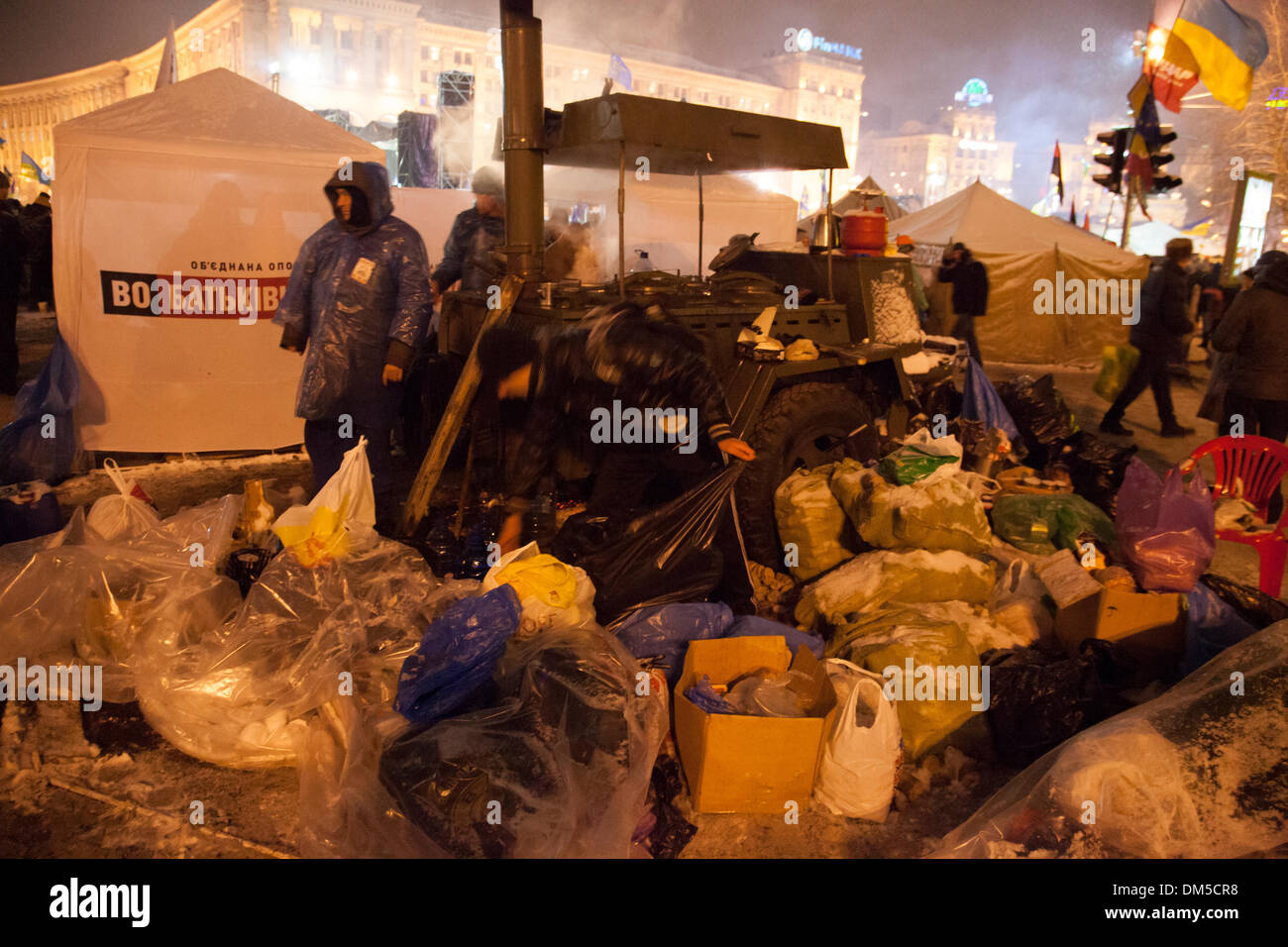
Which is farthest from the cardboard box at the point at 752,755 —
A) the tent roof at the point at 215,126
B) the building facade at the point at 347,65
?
the building facade at the point at 347,65

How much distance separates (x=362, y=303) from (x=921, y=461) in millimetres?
3021

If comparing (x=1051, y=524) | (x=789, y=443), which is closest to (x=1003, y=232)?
(x=1051, y=524)

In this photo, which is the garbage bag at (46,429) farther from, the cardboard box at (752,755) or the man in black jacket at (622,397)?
the cardboard box at (752,755)

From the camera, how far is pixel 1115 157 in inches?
463

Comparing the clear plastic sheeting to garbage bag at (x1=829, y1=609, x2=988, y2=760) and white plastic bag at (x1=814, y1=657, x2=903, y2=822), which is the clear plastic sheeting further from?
garbage bag at (x1=829, y1=609, x2=988, y2=760)

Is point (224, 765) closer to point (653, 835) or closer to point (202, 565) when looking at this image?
point (202, 565)

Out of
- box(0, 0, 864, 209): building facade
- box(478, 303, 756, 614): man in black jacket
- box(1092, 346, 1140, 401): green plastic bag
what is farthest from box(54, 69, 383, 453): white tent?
box(0, 0, 864, 209): building facade

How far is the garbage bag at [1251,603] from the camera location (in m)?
3.39

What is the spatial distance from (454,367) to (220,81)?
3.55 m

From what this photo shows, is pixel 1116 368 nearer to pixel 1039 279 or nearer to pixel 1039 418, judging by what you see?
pixel 1039 418

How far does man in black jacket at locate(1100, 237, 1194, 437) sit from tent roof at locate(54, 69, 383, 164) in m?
7.31

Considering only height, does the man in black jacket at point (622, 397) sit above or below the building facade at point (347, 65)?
below

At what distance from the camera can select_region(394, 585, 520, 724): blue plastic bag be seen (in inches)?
107

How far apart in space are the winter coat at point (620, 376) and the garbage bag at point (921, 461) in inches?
39.9
